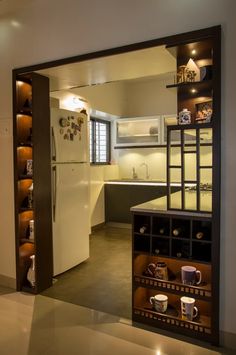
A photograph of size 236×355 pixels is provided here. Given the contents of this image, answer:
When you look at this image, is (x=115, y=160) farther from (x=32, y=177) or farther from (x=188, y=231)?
(x=188, y=231)

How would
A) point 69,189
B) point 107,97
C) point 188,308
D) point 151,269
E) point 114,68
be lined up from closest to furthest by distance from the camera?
point 188,308 → point 151,269 → point 114,68 → point 69,189 → point 107,97

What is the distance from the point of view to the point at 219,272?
2021 millimetres

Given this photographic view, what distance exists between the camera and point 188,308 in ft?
7.09

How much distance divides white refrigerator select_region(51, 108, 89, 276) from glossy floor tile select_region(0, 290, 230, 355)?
737 millimetres

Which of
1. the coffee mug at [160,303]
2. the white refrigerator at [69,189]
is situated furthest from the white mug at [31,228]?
the coffee mug at [160,303]

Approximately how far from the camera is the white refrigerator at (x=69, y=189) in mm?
3240

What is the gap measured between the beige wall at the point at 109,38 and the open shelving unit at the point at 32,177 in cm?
13

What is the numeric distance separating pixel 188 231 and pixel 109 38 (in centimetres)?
167

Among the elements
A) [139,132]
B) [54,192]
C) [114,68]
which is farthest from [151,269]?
[139,132]

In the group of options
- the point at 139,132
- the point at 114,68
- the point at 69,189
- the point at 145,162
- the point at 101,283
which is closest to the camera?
the point at 114,68

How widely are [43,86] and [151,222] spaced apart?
1760 mm

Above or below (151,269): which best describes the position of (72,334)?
below

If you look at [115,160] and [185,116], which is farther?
[115,160]

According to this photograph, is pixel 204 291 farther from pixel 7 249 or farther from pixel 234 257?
pixel 7 249
